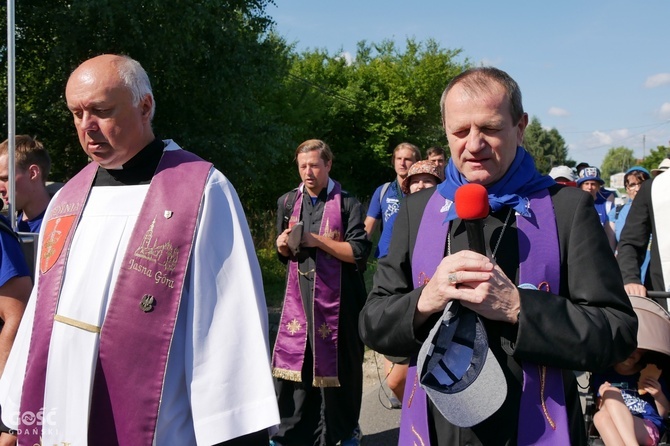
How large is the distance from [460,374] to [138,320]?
114 cm

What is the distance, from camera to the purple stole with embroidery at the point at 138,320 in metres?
2.29

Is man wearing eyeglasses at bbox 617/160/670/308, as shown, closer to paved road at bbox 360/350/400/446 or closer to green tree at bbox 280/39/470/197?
paved road at bbox 360/350/400/446

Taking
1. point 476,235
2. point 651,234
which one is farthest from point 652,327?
point 476,235

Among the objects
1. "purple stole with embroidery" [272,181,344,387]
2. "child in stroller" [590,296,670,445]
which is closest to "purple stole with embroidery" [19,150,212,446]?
"child in stroller" [590,296,670,445]

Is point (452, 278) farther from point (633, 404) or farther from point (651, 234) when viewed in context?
point (651, 234)

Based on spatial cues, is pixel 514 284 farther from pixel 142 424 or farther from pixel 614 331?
pixel 142 424

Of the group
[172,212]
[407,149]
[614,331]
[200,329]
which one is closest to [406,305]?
[614,331]

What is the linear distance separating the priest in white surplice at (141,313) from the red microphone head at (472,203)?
856 millimetres

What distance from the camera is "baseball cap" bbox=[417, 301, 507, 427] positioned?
182 centimetres

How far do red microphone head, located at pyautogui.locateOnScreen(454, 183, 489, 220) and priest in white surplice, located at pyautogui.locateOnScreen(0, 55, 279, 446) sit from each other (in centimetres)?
86

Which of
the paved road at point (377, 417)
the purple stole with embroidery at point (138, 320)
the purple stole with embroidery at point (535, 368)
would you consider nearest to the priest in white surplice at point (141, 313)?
the purple stole with embroidery at point (138, 320)

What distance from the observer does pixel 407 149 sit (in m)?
6.29

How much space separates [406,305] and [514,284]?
324 mm

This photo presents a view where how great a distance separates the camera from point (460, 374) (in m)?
1.83
